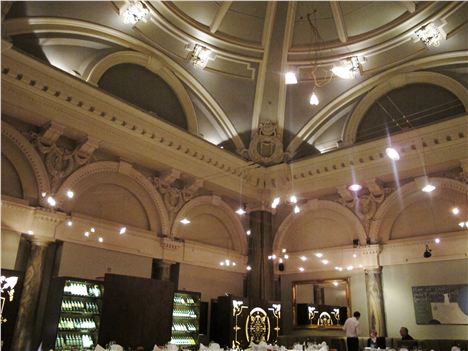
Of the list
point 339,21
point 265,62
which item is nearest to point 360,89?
point 339,21

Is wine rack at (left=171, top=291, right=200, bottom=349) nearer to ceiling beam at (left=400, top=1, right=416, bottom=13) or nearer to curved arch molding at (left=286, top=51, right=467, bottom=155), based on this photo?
curved arch molding at (left=286, top=51, right=467, bottom=155)

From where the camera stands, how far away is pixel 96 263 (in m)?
9.47

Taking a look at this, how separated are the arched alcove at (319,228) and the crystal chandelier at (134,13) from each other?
7090 mm

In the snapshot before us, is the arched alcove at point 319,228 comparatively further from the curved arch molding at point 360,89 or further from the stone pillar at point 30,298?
the stone pillar at point 30,298

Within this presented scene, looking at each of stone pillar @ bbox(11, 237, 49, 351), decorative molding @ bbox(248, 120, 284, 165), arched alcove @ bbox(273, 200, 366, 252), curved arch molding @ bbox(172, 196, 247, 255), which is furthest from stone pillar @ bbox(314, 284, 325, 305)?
stone pillar @ bbox(11, 237, 49, 351)

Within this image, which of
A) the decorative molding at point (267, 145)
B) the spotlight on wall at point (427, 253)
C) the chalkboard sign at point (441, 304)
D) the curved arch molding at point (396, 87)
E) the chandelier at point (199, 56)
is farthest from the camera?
the decorative molding at point (267, 145)

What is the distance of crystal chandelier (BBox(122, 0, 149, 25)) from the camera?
Result: 985 centimetres

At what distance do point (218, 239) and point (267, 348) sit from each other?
4770mm

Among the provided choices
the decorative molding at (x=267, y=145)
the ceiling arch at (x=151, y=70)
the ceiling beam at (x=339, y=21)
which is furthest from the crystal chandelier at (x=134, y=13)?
the decorative molding at (x=267, y=145)

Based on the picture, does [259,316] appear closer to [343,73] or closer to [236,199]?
[236,199]

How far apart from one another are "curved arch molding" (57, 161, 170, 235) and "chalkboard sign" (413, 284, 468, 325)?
6629mm

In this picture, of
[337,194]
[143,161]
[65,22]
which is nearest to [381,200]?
[337,194]

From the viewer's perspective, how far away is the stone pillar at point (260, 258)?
40.8 ft

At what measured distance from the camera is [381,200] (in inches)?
455
